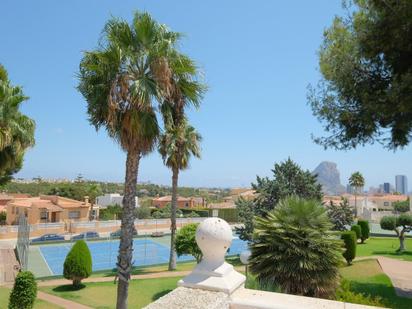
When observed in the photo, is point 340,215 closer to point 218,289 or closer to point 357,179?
point 218,289

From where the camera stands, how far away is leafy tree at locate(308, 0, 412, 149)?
10.3m

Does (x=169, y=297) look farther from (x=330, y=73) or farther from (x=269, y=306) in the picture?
(x=330, y=73)

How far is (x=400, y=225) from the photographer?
3092 cm

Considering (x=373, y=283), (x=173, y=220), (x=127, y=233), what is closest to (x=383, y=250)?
(x=373, y=283)

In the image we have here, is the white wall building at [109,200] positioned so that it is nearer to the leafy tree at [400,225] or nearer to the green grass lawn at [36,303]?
the leafy tree at [400,225]

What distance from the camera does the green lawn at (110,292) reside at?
15.6 meters

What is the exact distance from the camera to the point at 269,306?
335cm

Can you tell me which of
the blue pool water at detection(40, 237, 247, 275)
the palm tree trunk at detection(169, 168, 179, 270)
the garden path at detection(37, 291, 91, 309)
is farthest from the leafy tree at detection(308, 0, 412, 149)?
the blue pool water at detection(40, 237, 247, 275)

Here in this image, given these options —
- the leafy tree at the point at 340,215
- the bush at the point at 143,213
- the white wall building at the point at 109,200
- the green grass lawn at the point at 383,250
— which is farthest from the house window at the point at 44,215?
the leafy tree at the point at 340,215

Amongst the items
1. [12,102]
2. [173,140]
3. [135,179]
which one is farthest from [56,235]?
[135,179]

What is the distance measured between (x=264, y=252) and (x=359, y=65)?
271 inches

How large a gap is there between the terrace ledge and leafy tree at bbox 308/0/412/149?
27.4 feet

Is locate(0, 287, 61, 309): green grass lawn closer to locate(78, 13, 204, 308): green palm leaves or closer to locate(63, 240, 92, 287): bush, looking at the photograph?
locate(63, 240, 92, 287): bush

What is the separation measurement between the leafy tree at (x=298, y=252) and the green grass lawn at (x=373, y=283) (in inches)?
152
